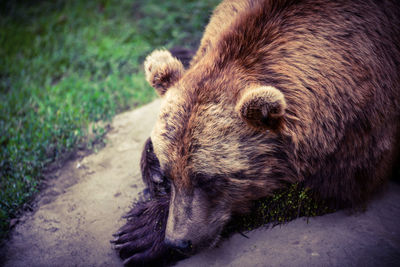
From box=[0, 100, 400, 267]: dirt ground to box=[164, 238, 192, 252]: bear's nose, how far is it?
0.75ft

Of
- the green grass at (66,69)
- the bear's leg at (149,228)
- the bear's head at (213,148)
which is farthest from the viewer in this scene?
the green grass at (66,69)

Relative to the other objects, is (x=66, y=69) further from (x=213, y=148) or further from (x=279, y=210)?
(x=279, y=210)

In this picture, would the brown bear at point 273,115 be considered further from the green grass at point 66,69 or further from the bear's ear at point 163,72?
the green grass at point 66,69

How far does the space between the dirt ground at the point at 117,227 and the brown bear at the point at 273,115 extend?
20 cm

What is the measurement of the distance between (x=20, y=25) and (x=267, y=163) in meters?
7.06

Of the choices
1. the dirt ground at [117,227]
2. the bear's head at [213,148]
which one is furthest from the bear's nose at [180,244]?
the dirt ground at [117,227]

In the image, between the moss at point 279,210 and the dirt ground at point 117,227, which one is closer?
the dirt ground at point 117,227

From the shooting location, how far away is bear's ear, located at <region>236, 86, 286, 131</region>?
211 cm

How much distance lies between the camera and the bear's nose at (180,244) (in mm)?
2453

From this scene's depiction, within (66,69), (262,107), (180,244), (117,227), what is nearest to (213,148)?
(262,107)

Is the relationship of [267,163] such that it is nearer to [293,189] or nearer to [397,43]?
[293,189]

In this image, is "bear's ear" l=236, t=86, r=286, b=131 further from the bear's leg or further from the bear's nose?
the bear's leg

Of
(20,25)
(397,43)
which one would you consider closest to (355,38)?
(397,43)

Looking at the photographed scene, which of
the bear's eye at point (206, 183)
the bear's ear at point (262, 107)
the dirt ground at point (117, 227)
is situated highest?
the bear's ear at point (262, 107)
